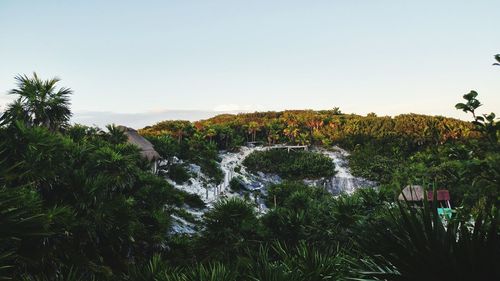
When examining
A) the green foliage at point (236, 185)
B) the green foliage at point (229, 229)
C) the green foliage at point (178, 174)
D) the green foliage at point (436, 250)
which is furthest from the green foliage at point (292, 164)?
the green foliage at point (436, 250)

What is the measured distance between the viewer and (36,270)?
952cm

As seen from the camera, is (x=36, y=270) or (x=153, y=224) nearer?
(x=36, y=270)

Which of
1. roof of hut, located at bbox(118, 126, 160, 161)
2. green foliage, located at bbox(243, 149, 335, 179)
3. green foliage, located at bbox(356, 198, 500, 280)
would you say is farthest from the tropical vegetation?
roof of hut, located at bbox(118, 126, 160, 161)

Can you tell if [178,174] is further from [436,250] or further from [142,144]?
[436,250]

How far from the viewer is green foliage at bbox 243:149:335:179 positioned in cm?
5309

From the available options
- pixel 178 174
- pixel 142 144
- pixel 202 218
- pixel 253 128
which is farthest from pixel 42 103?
pixel 253 128

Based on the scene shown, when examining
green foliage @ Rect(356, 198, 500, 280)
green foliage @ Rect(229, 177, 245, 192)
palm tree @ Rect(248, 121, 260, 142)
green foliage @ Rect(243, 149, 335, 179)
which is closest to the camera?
green foliage @ Rect(356, 198, 500, 280)

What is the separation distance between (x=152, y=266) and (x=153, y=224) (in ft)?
35.6

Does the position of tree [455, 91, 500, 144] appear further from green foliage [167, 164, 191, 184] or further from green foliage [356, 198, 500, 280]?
green foliage [167, 164, 191, 184]

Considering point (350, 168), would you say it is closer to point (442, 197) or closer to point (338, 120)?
point (338, 120)

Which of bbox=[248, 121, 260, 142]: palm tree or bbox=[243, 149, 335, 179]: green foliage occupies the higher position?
bbox=[248, 121, 260, 142]: palm tree

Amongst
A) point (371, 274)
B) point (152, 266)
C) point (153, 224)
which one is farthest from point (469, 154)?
point (153, 224)

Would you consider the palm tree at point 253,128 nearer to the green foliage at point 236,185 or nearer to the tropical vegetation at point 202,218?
the tropical vegetation at point 202,218

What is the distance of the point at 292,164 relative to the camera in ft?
181
